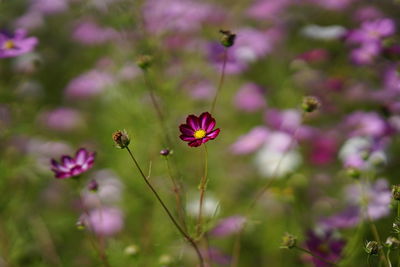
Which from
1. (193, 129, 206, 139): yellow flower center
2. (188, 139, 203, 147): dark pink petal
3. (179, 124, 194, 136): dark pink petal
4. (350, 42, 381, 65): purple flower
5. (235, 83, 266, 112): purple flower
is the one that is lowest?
(188, 139, 203, 147): dark pink petal

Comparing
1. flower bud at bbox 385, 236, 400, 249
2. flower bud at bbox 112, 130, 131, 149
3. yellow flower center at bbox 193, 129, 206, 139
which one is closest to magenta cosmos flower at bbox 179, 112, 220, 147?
yellow flower center at bbox 193, 129, 206, 139

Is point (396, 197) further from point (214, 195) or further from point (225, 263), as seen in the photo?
point (214, 195)

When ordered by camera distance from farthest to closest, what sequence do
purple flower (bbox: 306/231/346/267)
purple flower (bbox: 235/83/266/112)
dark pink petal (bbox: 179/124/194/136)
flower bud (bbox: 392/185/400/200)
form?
purple flower (bbox: 235/83/266/112) → purple flower (bbox: 306/231/346/267) → dark pink petal (bbox: 179/124/194/136) → flower bud (bbox: 392/185/400/200)

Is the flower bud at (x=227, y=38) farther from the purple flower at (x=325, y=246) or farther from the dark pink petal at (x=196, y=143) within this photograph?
the purple flower at (x=325, y=246)

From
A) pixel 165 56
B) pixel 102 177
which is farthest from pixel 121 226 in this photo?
pixel 165 56

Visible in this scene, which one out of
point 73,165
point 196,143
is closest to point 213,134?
point 196,143

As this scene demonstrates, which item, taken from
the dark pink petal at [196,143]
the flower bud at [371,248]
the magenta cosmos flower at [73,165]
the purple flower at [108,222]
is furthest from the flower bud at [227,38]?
the purple flower at [108,222]

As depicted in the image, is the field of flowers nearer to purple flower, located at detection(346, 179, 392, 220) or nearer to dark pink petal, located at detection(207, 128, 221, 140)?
purple flower, located at detection(346, 179, 392, 220)
